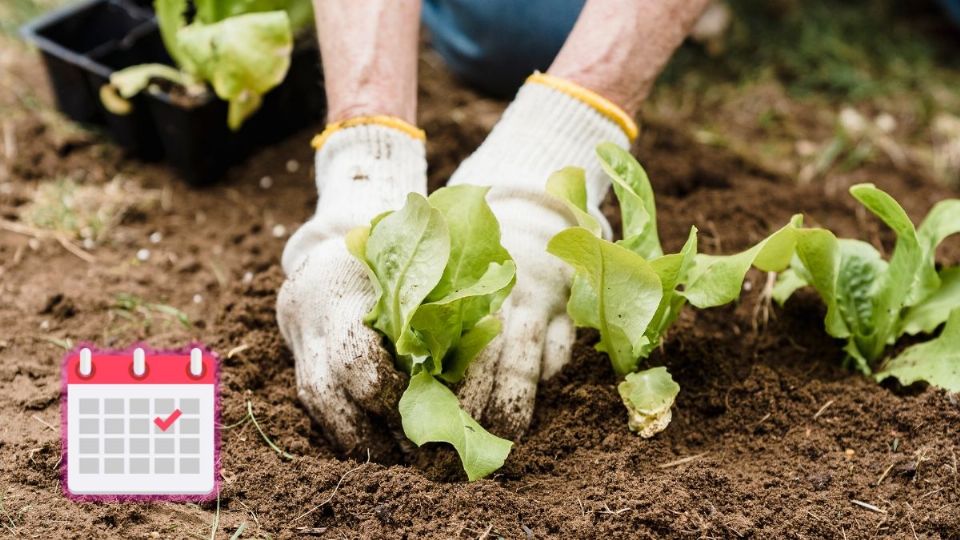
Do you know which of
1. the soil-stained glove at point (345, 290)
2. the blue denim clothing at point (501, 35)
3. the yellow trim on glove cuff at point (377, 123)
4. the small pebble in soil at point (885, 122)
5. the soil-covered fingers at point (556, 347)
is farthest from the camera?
the small pebble in soil at point (885, 122)

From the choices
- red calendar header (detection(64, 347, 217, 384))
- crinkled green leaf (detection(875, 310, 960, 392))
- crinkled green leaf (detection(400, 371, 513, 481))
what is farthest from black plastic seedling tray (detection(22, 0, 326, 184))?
crinkled green leaf (detection(875, 310, 960, 392))

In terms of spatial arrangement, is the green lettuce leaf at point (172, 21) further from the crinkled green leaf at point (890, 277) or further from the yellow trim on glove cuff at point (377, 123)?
the crinkled green leaf at point (890, 277)

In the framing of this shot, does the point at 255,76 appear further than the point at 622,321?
Yes

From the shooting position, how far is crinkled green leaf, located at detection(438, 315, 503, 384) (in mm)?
1413

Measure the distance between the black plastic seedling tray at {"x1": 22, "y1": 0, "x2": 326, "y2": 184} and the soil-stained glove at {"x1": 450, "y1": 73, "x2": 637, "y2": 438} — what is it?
0.74m

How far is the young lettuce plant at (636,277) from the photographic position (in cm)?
138

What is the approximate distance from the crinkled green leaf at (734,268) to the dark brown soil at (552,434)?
0.16m

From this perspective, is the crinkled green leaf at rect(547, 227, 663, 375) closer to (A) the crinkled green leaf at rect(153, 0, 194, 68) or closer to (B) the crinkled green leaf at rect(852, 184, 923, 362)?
(B) the crinkled green leaf at rect(852, 184, 923, 362)

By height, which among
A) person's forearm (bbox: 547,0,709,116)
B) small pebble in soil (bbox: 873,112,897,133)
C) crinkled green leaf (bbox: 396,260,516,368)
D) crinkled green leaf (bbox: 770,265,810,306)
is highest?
person's forearm (bbox: 547,0,709,116)

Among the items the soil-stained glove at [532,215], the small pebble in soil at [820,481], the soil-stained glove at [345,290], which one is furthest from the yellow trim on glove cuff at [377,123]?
the small pebble in soil at [820,481]

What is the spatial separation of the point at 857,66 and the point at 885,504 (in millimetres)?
1919

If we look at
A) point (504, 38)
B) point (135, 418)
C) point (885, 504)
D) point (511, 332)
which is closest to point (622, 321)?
point (511, 332)

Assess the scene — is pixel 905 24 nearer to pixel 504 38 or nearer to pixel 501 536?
pixel 504 38

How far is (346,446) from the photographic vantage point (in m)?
1.49
